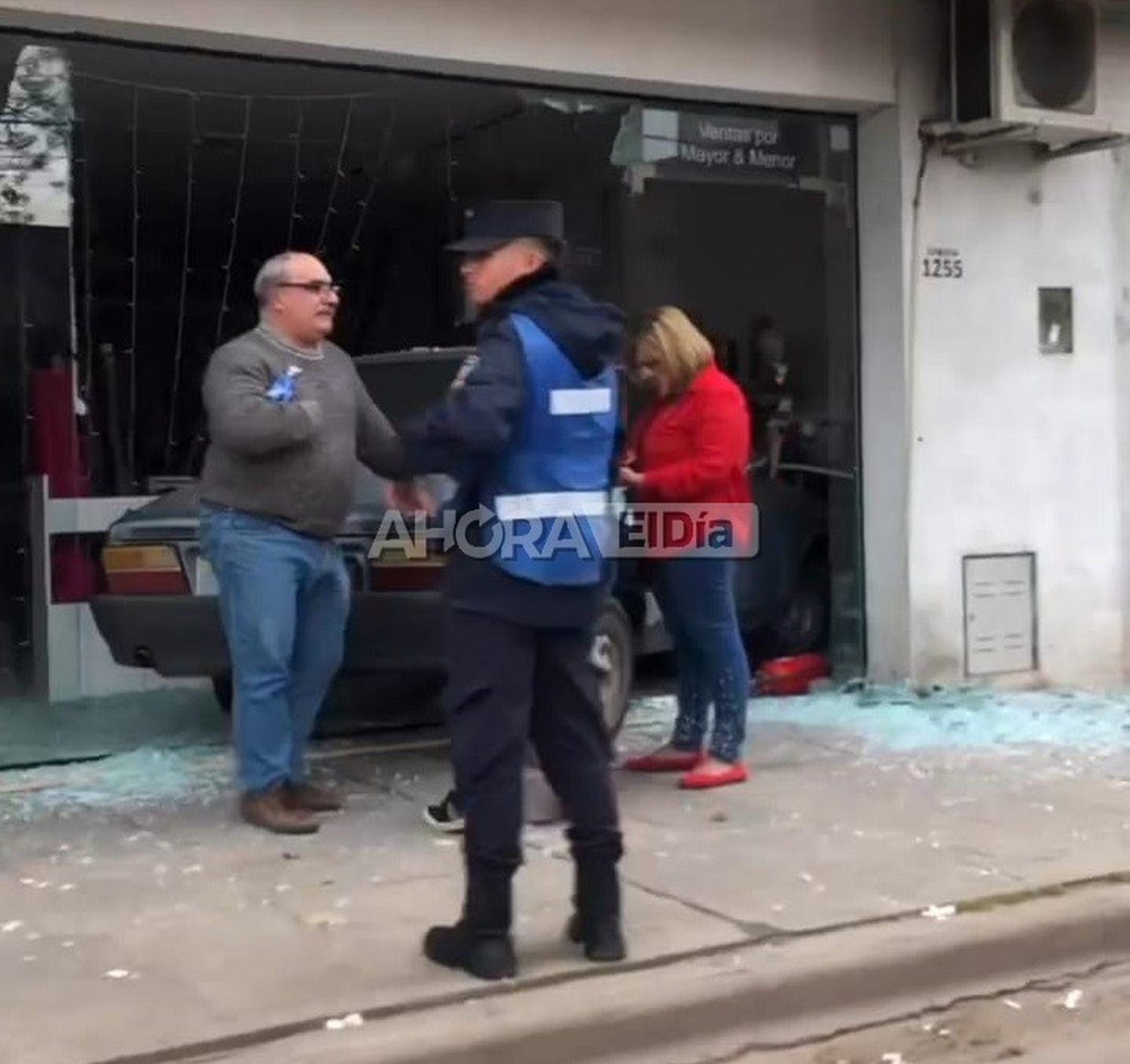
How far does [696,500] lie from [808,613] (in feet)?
8.85

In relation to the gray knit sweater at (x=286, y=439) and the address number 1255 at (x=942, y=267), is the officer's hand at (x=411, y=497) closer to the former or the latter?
the gray knit sweater at (x=286, y=439)

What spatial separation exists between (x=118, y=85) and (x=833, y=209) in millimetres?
3352

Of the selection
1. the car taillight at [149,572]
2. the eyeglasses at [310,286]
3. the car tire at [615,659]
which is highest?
the eyeglasses at [310,286]

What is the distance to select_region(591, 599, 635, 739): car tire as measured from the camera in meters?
6.95

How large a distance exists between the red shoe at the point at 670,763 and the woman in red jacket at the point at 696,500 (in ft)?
0.17

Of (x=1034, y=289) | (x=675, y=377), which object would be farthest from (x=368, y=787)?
(x=1034, y=289)

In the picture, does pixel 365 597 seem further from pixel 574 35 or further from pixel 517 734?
pixel 574 35

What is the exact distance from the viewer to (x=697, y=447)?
648 centimetres

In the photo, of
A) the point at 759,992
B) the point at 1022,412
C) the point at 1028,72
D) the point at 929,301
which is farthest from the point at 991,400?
the point at 759,992

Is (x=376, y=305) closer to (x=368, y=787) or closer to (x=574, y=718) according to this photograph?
(x=368, y=787)

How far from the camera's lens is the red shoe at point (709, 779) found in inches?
263

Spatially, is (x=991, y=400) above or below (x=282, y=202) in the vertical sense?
below

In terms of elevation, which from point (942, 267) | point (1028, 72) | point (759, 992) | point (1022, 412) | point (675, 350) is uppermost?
point (1028, 72)


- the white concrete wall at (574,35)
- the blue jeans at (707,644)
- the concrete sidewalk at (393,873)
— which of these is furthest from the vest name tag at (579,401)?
the white concrete wall at (574,35)
